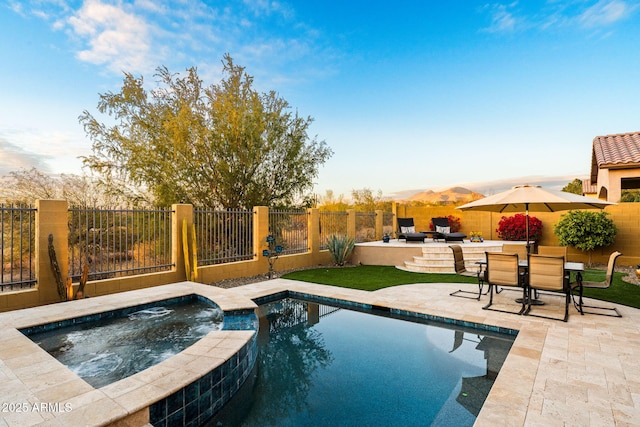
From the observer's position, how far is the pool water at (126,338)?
3.50 m

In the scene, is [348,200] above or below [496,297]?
above

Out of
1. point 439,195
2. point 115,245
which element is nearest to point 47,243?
point 115,245

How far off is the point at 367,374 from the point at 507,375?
142 cm

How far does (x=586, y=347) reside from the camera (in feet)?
13.2

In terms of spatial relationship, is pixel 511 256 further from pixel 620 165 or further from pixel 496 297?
pixel 620 165

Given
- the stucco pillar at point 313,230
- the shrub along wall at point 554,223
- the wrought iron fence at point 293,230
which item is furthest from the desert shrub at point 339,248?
the shrub along wall at point 554,223

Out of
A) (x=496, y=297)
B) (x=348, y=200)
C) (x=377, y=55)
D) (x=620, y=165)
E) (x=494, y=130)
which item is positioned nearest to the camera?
(x=496, y=297)

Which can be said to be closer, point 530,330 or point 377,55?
point 530,330

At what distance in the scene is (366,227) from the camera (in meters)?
14.9

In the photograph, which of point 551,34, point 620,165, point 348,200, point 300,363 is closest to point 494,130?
point 551,34

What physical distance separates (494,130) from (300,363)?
13.8m

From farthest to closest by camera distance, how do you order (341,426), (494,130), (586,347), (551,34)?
(494,130) < (551,34) < (586,347) < (341,426)

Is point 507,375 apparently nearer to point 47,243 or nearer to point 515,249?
point 515,249

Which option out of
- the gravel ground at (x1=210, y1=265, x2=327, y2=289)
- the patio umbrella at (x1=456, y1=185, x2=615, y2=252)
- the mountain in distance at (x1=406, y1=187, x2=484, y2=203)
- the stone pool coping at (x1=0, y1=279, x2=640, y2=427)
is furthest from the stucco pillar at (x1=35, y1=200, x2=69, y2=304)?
the mountain in distance at (x1=406, y1=187, x2=484, y2=203)
